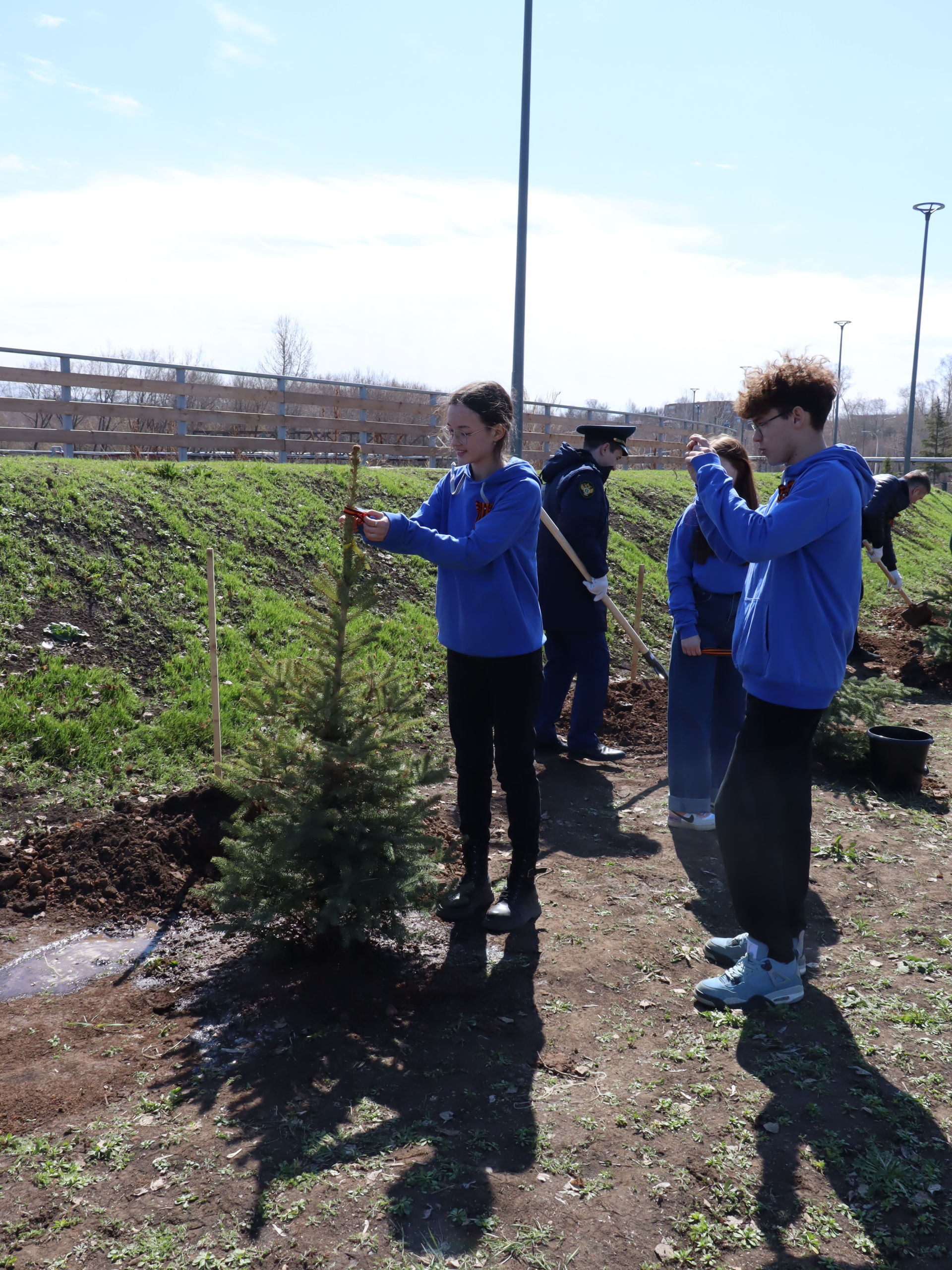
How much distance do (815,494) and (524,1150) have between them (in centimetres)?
212

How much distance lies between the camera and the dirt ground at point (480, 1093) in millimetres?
2332

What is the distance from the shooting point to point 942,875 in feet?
15.3

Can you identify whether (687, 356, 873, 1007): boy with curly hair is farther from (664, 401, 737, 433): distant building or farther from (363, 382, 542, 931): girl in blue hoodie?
(664, 401, 737, 433): distant building

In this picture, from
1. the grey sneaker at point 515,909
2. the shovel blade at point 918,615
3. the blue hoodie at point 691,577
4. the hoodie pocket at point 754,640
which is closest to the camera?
the hoodie pocket at point 754,640

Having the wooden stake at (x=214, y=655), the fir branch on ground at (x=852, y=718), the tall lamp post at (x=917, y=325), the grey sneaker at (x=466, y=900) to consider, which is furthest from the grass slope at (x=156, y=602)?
the tall lamp post at (x=917, y=325)

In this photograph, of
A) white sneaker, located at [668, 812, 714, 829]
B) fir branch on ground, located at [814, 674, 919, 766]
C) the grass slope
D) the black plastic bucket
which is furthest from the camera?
fir branch on ground, located at [814, 674, 919, 766]

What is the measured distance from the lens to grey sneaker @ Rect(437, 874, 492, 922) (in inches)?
155

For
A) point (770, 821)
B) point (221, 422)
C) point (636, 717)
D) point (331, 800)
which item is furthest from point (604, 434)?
point (221, 422)

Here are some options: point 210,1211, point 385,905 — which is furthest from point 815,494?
point 210,1211

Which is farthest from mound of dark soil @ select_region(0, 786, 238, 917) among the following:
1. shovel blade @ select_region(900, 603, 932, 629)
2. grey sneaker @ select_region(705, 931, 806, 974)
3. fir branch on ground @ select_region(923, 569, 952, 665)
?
shovel blade @ select_region(900, 603, 932, 629)

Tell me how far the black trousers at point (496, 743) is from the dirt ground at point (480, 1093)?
1.32 ft

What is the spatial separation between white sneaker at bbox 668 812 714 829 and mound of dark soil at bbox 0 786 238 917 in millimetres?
2374

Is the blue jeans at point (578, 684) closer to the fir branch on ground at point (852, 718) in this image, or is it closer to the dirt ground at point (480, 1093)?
the fir branch on ground at point (852, 718)

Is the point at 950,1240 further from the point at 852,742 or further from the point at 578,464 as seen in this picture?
the point at 578,464
